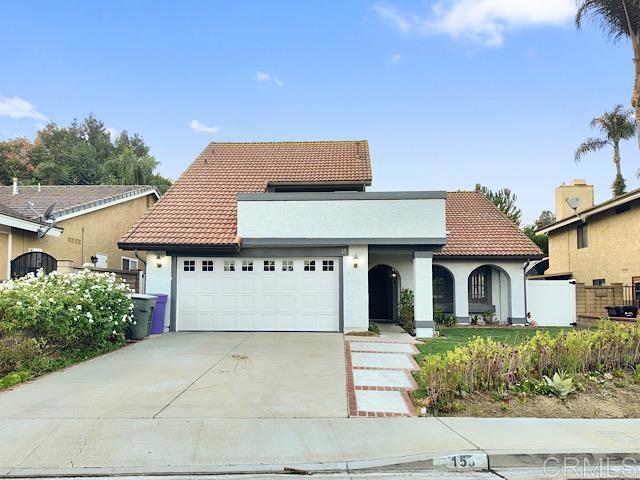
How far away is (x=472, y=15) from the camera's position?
14.2 meters

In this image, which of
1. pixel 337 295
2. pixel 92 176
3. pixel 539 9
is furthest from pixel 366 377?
pixel 92 176

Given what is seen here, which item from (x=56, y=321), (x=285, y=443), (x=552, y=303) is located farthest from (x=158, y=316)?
(x=552, y=303)

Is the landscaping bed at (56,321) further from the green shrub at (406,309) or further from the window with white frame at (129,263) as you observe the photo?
the window with white frame at (129,263)

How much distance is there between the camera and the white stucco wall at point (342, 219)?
45.0 ft

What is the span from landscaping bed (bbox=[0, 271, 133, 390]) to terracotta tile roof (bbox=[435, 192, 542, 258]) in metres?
11.3

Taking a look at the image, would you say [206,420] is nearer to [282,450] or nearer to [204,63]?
[282,450]

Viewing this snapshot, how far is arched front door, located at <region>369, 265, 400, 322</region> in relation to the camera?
1847 centimetres

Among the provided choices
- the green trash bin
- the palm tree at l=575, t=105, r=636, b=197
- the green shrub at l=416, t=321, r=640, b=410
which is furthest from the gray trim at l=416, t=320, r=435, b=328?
the palm tree at l=575, t=105, r=636, b=197

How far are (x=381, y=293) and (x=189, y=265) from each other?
796 cm

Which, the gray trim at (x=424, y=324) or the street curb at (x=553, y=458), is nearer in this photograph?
the street curb at (x=553, y=458)

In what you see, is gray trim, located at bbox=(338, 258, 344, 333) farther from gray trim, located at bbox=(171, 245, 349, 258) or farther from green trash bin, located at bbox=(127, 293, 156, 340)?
green trash bin, located at bbox=(127, 293, 156, 340)

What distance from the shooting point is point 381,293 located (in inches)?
742

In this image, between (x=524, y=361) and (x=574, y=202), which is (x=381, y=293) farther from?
(x=574, y=202)

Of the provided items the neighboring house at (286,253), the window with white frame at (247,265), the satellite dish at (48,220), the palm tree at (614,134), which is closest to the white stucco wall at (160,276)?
the neighboring house at (286,253)
